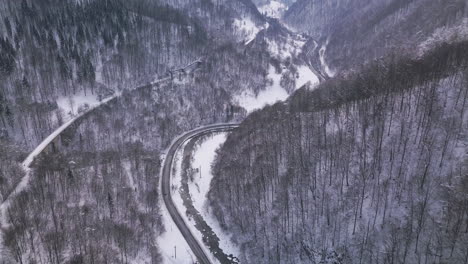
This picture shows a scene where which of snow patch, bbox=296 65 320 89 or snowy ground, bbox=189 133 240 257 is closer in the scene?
snowy ground, bbox=189 133 240 257

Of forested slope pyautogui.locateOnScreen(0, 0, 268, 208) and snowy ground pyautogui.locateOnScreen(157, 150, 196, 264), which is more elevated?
forested slope pyautogui.locateOnScreen(0, 0, 268, 208)

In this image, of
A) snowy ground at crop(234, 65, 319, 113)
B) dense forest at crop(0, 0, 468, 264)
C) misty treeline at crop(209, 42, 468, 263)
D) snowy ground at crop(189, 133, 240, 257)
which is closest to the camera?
misty treeline at crop(209, 42, 468, 263)

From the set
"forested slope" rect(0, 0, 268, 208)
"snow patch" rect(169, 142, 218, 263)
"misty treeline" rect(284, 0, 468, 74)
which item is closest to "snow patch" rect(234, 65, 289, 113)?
"forested slope" rect(0, 0, 268, 208)

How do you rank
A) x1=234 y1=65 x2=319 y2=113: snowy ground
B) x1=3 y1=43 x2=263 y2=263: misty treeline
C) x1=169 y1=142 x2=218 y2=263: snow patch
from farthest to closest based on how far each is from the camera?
x1=234 y1=65 x2=319 y2=113: snowy ground < x1=169 y1=142 x2=218 y2=263: snow patch < x1=3 y1=43 x2=263 y2=263: misty treeline

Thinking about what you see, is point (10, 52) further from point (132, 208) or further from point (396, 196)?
point (396, 196)

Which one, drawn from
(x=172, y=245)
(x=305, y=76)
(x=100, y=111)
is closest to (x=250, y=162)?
A: (x=172, y=245)

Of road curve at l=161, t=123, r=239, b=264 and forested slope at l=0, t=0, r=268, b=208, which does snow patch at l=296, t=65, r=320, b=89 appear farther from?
road curve at l=161, t=123, r=239, b=264
